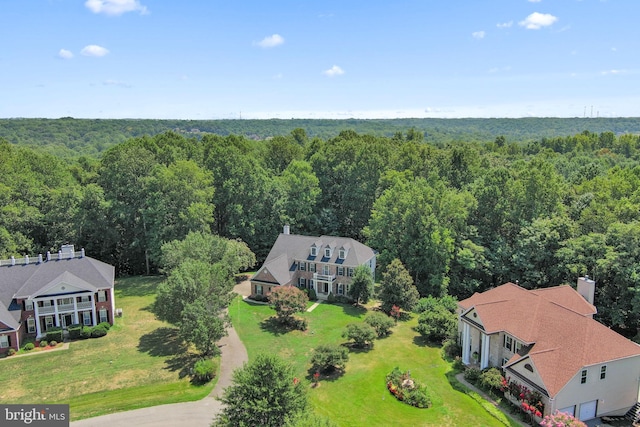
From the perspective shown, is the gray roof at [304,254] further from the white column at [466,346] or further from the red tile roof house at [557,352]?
the red tile roof house at [557,352]

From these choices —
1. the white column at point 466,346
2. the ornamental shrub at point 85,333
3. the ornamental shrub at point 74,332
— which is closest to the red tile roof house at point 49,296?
the ornamental shrub at point 74,332

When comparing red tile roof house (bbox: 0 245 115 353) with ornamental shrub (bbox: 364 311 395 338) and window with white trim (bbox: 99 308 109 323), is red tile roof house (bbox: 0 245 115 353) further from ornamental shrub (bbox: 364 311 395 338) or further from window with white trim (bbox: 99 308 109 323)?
ornamental shrub (bbox: 364 311 395 338)

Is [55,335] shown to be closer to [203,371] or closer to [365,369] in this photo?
[203,371]

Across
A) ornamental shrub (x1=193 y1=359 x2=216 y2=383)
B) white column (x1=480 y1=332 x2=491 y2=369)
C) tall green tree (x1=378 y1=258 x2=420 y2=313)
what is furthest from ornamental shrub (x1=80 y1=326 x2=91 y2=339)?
white column (x1=480 y1=332 x2=491 y2=369)

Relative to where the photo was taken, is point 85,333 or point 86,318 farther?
point 86,318

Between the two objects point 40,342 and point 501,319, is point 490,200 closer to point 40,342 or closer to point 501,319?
point 501,319

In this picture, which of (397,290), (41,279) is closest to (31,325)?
(41,279)
